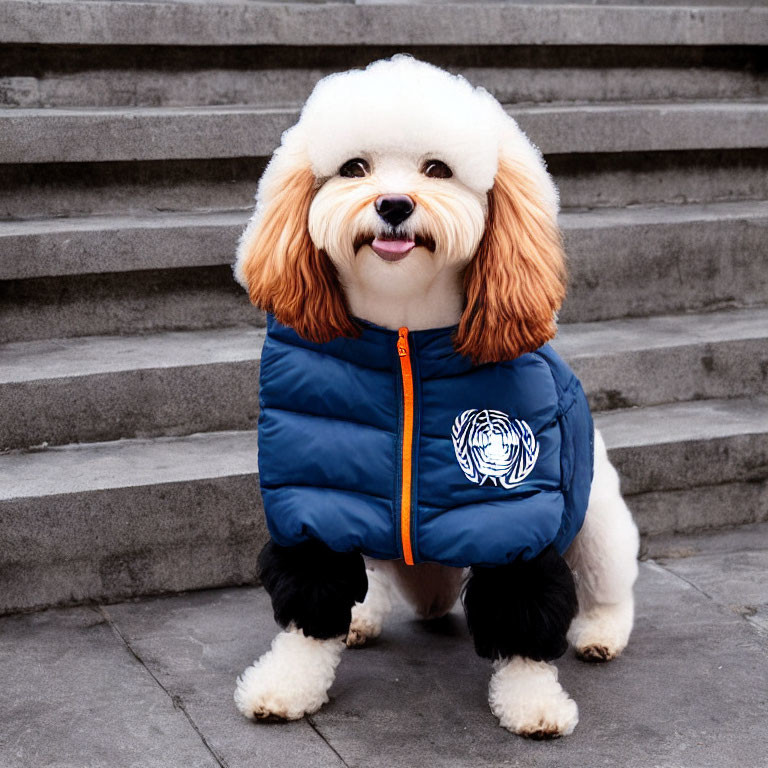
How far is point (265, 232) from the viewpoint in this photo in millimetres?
2201

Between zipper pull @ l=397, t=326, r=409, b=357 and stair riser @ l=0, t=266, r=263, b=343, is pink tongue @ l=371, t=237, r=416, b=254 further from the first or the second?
stair riser @ l=0, t=266, r=263, b=343

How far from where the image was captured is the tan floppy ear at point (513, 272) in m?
2.14

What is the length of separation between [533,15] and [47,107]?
1.78m

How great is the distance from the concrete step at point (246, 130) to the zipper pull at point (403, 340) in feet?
5.69

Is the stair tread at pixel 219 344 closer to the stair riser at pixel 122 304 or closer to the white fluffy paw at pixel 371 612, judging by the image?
the stair riser at pixel 122 304

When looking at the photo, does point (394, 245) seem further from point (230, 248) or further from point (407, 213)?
point (230, 248)

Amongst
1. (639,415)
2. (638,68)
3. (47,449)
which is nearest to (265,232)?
(47,449)

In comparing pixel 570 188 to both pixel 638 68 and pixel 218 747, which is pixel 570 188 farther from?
pixel 218 747

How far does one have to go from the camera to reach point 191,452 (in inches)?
125

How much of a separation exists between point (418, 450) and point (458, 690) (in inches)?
23.1

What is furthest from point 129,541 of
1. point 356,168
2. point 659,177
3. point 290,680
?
point 659,177

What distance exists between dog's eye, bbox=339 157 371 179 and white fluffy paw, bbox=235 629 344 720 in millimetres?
930

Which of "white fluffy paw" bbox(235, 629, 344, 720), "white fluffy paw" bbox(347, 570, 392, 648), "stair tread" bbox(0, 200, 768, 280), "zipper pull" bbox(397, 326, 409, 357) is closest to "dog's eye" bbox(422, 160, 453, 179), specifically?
"zipper pull" bbox(397, 326, 409, 357)

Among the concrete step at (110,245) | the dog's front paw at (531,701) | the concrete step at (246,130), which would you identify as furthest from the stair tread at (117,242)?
the dog's front paw at (531,701)
